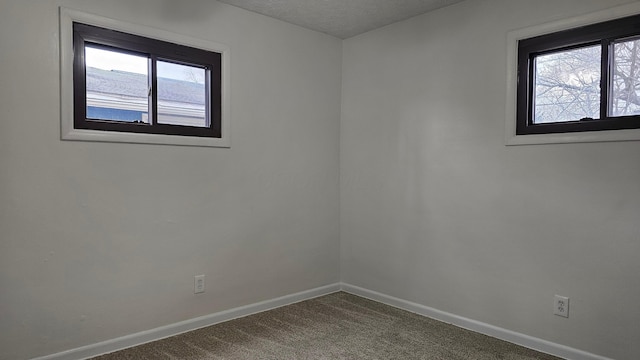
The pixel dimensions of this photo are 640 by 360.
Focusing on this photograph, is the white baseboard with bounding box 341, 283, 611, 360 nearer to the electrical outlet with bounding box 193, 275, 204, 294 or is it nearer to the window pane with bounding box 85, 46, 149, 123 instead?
the electrical outlet with bounding box 193, 275, 204, 294

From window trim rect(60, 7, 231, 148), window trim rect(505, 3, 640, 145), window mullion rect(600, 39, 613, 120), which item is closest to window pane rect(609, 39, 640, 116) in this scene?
window mullion rect(600, 39, 613, 120)

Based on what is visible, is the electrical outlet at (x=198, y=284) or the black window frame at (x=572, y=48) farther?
the electrical outlet at (x=198, y=284)

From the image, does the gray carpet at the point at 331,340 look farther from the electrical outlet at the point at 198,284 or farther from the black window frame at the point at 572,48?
the black window frame at the point at 572,48

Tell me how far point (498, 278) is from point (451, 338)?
1.73ft

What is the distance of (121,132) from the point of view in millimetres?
2645

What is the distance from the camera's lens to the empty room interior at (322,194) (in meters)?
2.36

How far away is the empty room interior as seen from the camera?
236 cm

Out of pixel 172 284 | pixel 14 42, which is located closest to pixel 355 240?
pixel 172 284

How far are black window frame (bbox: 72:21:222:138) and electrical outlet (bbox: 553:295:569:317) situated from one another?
8.33 feet

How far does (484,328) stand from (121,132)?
2794mm

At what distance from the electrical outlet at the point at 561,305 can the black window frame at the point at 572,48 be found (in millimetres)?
1039

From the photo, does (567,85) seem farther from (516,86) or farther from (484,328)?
(484,328)

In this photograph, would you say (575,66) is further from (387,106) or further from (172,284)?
(172,284)

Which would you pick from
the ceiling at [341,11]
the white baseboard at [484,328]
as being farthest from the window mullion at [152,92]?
the white baseboard at [484,328]
